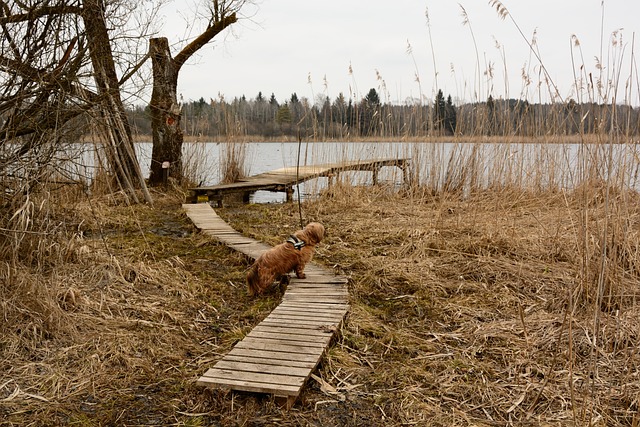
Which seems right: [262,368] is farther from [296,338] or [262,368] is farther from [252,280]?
[252,280]

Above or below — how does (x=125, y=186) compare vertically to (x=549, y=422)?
above

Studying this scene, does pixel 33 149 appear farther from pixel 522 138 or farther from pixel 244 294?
pixel 522 138

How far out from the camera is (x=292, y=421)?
2152 millimetres

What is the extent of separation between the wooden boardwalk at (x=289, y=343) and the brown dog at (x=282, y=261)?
134 millimetres

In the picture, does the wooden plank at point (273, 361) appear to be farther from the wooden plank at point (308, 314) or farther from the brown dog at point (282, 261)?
the brown dog at point (282, 261)

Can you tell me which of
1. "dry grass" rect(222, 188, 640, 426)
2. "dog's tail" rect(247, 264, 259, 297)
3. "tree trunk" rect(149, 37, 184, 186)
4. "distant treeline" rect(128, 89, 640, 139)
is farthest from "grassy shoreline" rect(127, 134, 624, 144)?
"dog's tail" rect(247, 264, 259, 297)

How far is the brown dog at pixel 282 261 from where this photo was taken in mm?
3703

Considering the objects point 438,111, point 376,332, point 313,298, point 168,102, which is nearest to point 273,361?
point 376,332

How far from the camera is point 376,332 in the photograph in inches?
122

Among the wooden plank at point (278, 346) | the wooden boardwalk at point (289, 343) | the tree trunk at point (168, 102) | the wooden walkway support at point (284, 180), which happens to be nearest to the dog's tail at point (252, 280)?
the wooden boardwalk at point (289, 343)

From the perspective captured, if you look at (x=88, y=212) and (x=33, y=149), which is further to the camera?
(x=88, y=212)

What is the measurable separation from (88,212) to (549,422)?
5079 millimetres

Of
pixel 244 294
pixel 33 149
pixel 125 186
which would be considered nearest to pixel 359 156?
pixel 125 186

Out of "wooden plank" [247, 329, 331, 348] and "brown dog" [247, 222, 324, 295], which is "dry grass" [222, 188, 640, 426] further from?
"brown dog" [247, 222, 324, 295]
